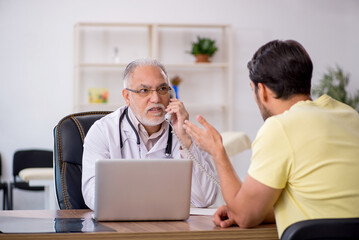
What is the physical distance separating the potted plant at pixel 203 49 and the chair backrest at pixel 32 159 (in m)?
2.10

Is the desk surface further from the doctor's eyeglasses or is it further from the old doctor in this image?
the doctor's eyeglasses

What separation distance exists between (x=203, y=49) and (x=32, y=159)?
7.90 ft

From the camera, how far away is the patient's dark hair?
1631mm

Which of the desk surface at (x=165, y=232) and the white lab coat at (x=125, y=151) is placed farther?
the white lab coat at (x=125, y=151)

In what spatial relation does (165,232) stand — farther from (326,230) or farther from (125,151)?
(125,151)

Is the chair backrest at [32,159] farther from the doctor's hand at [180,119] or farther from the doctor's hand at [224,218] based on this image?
the doctor's hand at [224,218]

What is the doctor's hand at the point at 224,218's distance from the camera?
1653 mm

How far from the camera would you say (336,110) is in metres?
1.63

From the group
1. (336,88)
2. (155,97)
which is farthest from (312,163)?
(336,88)

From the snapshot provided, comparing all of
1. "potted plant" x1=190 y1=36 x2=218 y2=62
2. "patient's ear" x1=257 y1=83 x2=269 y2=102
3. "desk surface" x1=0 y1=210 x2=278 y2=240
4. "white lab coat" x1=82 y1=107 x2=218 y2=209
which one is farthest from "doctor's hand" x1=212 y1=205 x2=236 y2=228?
"potted plant" x1=190 y1=36 x2=218 y2=62

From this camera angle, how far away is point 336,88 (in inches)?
255

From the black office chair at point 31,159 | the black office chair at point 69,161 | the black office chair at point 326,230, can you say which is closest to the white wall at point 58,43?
the black office chair at point 31,159

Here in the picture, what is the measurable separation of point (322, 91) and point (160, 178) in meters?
5.11

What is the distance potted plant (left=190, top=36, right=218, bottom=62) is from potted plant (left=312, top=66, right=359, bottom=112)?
1.35m
